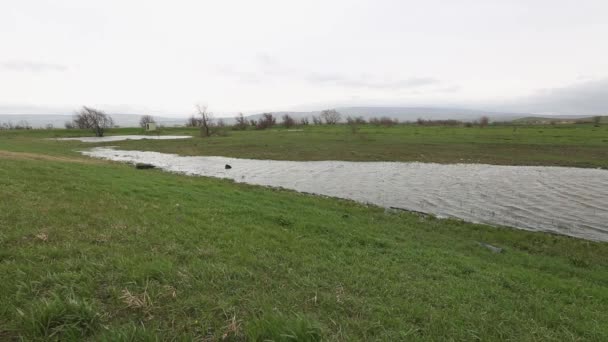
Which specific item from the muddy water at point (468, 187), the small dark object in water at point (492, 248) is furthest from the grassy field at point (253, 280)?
the muddy water at point (468, 187)

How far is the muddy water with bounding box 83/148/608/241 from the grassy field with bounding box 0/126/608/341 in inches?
184

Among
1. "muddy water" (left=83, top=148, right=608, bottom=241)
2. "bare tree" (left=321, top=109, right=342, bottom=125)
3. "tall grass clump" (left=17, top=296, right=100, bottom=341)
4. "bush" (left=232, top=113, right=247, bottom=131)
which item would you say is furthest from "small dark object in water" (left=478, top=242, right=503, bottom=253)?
"bare tree" (left=321, top=109, right=342, bottom=125)

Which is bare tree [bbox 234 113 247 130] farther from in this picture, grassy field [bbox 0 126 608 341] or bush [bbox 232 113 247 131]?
grassy field [bbox 0 126 608 341]

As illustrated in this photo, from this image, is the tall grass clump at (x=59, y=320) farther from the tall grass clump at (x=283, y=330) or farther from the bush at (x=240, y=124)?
the bush at (x=240, y=124)

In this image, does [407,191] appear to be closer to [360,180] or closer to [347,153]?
[360,180]

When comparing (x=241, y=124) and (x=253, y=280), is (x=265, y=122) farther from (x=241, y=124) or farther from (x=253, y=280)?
(x=253, y=280)

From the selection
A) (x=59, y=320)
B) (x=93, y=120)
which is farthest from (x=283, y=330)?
(x=93, y=120)

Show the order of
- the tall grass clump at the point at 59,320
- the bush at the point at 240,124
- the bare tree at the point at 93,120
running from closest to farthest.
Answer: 1. the tall grass clump at the point at 59,320
2. the bare tree at the point at 93,120
3. the bush at the point at 240,124

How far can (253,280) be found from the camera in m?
5.24

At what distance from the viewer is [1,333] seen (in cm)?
336

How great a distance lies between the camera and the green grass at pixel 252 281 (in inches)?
148

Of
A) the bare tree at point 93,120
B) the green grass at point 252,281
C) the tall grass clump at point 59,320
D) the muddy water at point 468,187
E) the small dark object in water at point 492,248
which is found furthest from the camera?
the bare tree at point 93,120

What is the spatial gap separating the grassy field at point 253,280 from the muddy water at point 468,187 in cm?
467

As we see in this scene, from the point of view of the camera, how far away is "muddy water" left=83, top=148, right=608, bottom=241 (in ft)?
48.7
